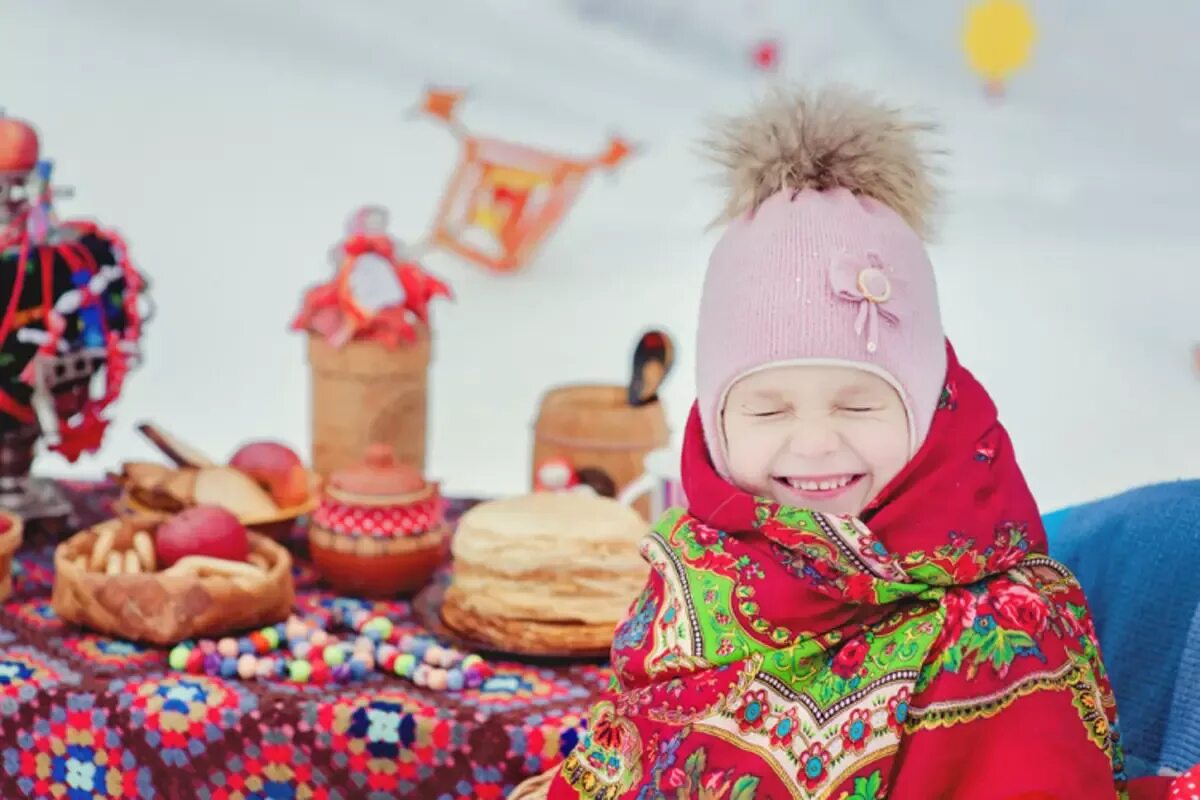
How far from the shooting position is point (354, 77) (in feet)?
12.5

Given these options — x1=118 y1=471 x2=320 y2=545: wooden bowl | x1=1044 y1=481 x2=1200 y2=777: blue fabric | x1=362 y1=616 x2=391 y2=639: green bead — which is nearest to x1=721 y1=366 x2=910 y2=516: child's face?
x1=1044 y1=481 x2=1200 y2=777: blue fabric

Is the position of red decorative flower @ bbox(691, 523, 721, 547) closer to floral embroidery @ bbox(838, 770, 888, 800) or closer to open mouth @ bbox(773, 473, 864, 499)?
open mouth @ bbox(773, 473, 864, 499)

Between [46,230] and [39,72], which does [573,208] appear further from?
[46,230]

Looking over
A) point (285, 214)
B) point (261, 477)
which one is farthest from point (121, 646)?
point (285, 214)

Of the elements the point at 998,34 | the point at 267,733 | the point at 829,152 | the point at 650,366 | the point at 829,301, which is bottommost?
the point at 267,733

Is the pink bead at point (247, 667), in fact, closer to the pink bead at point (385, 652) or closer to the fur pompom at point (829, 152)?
the pink bead at point (385, 652)

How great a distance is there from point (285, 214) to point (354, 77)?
381 mm

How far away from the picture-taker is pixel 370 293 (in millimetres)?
2086

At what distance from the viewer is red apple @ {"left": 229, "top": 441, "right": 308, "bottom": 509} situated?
1997 mm

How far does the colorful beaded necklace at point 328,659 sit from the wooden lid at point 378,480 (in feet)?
0.59

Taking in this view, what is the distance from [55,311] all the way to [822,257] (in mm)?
1124

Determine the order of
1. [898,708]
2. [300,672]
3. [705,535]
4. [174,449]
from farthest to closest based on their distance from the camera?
1. [174,449]
2. [300,672]
3. [705,535]
4. [898,708]

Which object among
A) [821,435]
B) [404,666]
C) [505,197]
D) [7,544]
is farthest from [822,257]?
[505,197]

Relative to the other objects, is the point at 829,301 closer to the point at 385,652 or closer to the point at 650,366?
the point at 385,652
